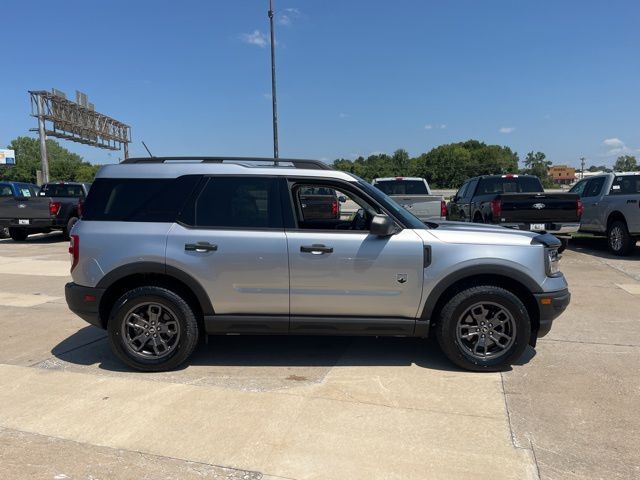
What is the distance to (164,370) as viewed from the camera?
4.52 m

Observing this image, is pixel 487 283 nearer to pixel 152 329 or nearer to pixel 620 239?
pixel 152 329

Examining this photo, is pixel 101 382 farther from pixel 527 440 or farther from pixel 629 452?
pixel 629 452

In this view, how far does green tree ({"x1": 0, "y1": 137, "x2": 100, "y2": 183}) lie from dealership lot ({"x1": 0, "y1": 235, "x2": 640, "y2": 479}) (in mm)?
93634

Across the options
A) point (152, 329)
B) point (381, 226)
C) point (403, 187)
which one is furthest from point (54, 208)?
point (381, 226)

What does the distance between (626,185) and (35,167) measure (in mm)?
119366

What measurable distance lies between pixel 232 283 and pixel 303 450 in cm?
169

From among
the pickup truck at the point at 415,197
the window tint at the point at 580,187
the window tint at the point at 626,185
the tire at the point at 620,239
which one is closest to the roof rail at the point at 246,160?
the pickup truck at the point at 415,197

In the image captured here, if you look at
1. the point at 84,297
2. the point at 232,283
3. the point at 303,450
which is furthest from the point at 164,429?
the point at 84,297

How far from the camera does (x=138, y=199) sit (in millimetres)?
4559

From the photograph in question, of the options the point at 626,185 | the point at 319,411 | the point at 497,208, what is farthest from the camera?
the point at 626,185

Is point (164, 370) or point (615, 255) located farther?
point (615, 255)

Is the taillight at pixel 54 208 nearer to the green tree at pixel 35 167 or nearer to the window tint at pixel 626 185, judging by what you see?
the window tint at pixel 626 185

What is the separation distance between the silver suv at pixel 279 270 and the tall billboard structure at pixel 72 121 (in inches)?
1132

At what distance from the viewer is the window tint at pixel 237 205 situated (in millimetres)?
4461
